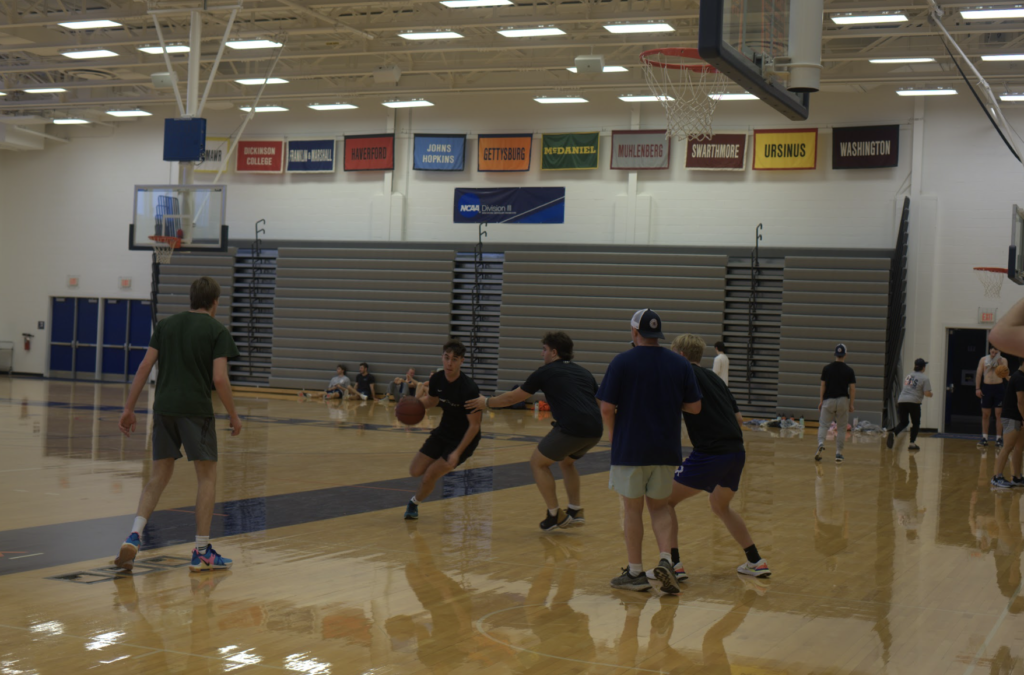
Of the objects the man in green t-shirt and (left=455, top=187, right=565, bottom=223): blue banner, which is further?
(left=455, top=187, right=565, bottom=223): blue banner

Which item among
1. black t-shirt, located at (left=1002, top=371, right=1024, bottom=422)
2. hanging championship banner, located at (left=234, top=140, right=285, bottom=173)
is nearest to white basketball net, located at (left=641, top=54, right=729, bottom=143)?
black t-shirt, located at (left=1002, top=371, right=1024, bottom=422)

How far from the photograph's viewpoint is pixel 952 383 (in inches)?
834

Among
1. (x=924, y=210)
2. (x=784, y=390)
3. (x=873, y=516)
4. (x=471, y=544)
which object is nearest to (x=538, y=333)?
(x=784, y=390)

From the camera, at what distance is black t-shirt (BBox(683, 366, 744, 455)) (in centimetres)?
673

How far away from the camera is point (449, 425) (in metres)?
8.55

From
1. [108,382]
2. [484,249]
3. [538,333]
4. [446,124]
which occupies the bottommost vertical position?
[108,382]

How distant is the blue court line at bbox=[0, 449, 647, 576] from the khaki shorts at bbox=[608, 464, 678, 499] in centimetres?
282

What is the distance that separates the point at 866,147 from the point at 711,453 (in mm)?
16692

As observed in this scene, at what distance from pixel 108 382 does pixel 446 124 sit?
11.9 meters

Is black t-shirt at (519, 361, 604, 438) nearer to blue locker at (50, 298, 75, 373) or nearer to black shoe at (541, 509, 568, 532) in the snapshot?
black shoe at (541, 509, 568, 532)

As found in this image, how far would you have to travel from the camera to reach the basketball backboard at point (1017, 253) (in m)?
16.5

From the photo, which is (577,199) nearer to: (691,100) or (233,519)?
(691,100)

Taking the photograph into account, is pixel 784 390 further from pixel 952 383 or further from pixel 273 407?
pixel 273 407

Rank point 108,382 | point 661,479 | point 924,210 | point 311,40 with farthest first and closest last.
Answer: point 108,382 < point 311,40 < point 924,210 < point 661,479
